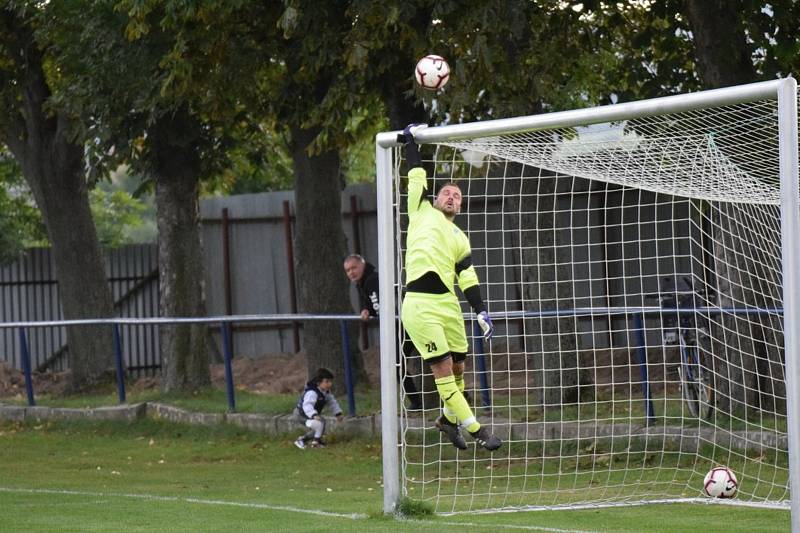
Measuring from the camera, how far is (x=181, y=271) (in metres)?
19.5

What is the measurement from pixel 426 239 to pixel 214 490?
391 cm

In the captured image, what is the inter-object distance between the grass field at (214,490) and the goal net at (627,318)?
1.46 ft

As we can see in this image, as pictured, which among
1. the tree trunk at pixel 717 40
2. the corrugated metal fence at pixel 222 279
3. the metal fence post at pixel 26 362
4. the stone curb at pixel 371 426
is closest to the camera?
the stone curb at pixel 371 426

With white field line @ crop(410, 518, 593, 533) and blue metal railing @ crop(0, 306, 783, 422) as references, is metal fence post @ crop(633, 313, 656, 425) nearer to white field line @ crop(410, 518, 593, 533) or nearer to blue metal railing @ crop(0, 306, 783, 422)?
blue metal railing @ crop(0, 306, 783, 422)

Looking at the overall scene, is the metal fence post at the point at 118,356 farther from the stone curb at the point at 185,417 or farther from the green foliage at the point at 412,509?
the green foliage at the point at 412,509

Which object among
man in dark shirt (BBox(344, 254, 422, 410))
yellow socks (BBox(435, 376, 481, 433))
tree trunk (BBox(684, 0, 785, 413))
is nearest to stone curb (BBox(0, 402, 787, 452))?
tree trunk (BBox(684, 0, 785, 413))

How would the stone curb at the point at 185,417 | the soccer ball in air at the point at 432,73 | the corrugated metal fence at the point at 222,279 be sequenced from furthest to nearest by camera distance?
1. the corrugated metal fence at the point at 222,279
2. the stone curb at the point at 185,417
3. the soccer ball in air at the point at 432,73

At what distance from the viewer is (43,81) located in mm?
20688

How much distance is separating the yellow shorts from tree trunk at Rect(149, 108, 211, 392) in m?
9.46

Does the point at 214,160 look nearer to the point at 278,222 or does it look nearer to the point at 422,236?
the point at 278,222

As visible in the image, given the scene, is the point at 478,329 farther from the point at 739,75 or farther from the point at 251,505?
the point at 251,505

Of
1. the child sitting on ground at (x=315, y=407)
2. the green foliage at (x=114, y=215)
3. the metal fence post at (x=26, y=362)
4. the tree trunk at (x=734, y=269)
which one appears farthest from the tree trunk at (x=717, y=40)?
the green foliage at (x=114, y=215)

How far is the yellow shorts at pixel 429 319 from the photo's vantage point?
10055 millimetres

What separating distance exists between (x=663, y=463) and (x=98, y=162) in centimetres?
869
